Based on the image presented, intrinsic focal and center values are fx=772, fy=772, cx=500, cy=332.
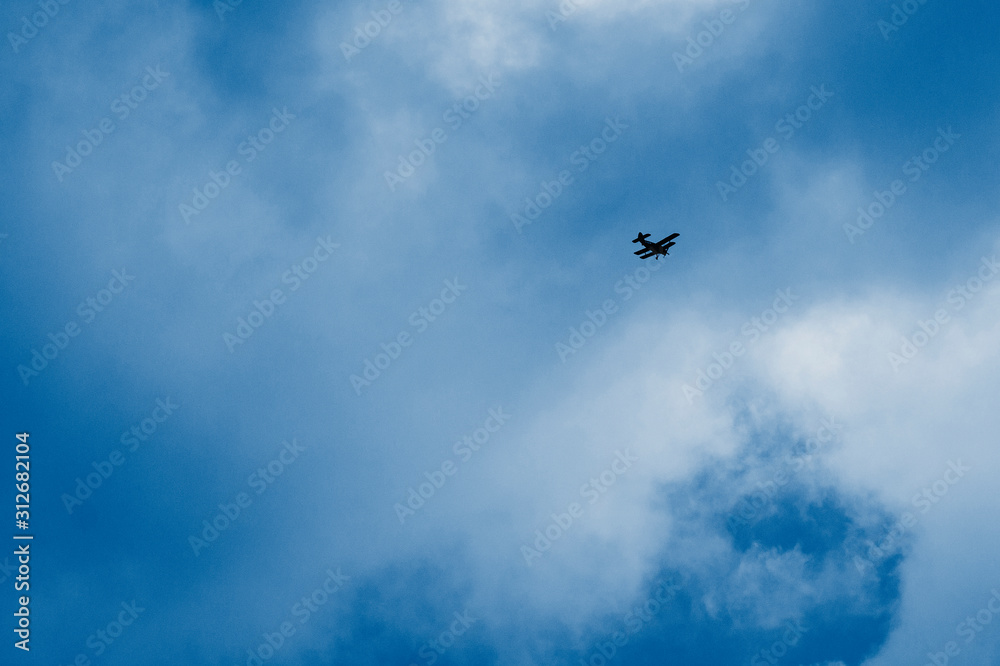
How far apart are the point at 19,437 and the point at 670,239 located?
96.9 metres

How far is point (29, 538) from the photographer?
95438mm

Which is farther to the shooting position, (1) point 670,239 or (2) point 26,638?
(1) point 670,239

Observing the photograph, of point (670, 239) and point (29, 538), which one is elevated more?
point (670, 239)

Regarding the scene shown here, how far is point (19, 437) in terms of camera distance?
100938 mm

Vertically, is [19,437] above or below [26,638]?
above

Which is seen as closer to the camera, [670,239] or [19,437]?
[19,437]

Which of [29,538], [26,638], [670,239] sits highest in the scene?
[670,239]

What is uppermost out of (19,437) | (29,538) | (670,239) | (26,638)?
(670,239)

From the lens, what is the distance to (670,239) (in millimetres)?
122875

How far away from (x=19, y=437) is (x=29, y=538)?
1378 centimetres

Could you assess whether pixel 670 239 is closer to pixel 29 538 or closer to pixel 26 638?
pixel 29 538

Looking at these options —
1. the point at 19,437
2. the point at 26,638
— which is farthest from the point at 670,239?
the point at 26,638

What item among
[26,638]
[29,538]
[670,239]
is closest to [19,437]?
[29,538]

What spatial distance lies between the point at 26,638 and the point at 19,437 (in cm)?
2615
